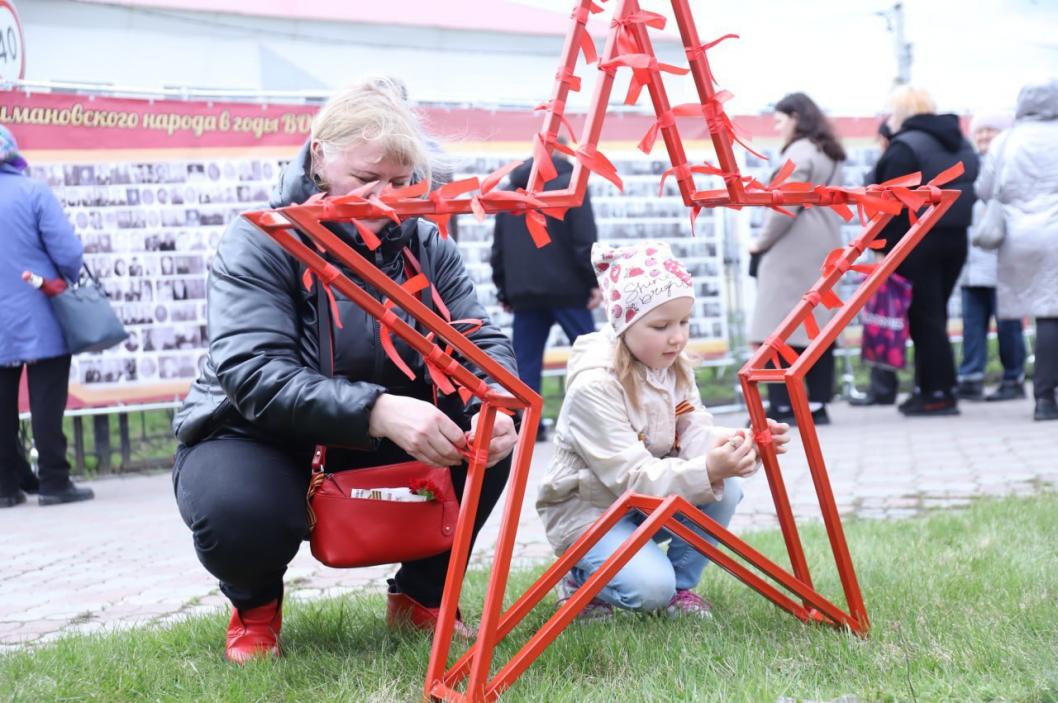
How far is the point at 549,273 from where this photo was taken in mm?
7258

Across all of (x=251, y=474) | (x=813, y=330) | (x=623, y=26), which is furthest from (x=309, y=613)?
(x=623, y=26)

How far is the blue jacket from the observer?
5977 millimetres

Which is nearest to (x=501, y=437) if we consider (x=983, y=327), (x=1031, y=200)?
(x=1031, y=200)

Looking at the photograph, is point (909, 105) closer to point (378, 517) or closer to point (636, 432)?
point (636, 432)

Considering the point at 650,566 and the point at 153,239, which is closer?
the point at 650,566

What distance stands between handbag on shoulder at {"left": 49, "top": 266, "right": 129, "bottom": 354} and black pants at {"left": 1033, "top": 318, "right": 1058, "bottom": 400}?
501 centimetres

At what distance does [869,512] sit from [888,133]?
3639mm

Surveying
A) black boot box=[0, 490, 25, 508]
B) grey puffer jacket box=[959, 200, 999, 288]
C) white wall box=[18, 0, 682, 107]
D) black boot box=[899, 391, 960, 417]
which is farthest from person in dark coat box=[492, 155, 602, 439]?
white wall box=[18, 0, 682, 107]

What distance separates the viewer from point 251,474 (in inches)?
111

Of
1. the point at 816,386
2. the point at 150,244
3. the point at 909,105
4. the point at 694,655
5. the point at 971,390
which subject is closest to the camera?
the point at 694,655

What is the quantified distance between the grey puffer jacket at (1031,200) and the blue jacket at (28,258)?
519 cm

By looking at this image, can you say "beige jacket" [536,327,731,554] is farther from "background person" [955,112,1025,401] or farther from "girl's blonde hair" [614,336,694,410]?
"background person" [955,112,1025,401]

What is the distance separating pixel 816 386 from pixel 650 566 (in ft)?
15.7

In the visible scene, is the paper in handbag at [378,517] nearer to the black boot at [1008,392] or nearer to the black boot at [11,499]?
the black boot at [11,499]
